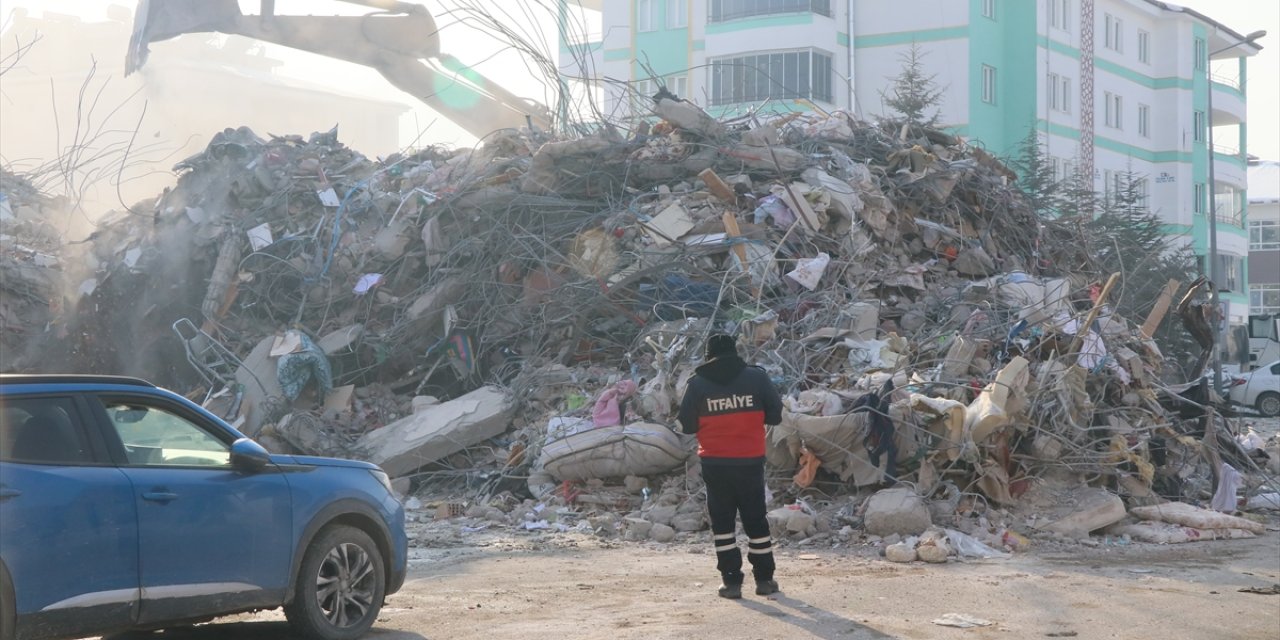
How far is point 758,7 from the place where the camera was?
4647cm

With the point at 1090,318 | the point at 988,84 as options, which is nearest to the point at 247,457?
the point at 1090,318

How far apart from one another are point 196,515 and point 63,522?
710mm

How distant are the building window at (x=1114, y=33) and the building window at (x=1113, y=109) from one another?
191 cm

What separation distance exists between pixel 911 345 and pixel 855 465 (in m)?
2.49

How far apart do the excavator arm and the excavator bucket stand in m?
0.03

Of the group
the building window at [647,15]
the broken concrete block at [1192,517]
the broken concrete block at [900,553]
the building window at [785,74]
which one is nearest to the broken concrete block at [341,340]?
the broken concrete block at [900,553]

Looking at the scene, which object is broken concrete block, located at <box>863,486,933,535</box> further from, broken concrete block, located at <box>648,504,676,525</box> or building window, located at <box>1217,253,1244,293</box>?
building window, located at <box>1217,253,1244,293</box>

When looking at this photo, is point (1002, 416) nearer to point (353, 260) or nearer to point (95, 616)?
point (95, 616)

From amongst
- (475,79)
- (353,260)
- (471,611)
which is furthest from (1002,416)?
(475,79)

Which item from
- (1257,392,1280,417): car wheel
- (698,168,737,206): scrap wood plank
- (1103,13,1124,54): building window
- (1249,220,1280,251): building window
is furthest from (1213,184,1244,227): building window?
(698,168,737,206): scrap wood plank

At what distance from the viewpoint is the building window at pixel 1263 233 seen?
7838 centimetres

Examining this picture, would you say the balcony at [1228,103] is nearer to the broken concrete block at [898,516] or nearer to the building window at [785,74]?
the building window at [785,74]

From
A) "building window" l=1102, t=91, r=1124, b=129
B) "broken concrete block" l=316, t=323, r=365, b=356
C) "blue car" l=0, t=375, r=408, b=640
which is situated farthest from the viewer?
"building window" l=1102, t=91, r=1124, b=129

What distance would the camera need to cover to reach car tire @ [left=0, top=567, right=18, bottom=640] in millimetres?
5328
